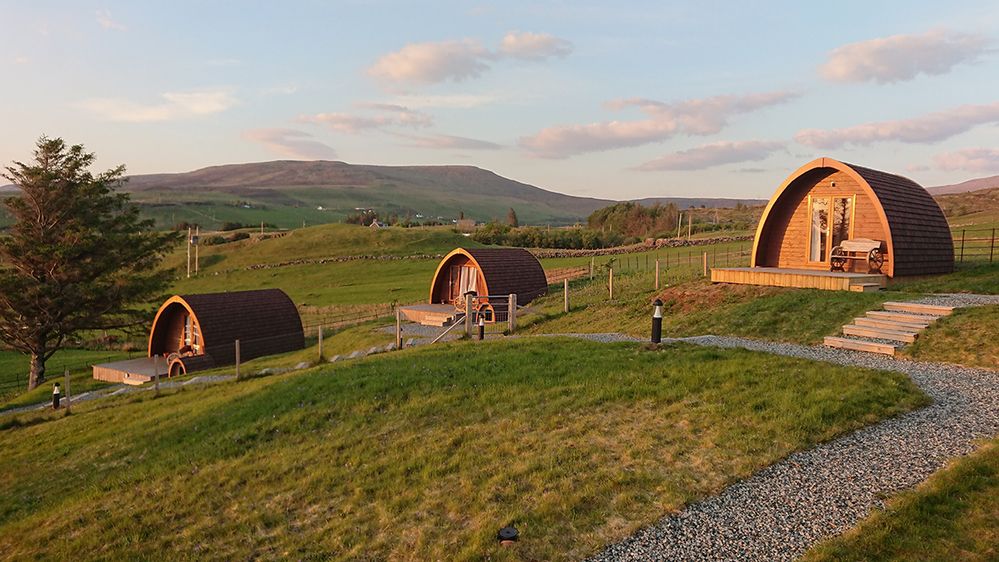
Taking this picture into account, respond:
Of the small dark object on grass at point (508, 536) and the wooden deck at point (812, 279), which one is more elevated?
the wooden deck at point (812, 279)

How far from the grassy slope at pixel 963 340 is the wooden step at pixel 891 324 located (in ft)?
1.00

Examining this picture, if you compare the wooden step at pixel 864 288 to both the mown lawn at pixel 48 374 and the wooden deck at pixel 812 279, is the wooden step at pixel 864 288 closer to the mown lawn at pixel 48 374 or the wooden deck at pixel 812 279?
the wooden deck at pixel 812 279

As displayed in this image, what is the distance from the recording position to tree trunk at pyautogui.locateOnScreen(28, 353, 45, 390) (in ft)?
94.2

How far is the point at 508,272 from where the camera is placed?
30391mm

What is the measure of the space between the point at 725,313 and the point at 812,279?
3432 mm

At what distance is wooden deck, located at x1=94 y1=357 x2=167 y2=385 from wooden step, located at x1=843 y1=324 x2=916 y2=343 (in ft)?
84.9

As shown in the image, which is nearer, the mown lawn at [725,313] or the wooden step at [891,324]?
the wooden step at [891,324]

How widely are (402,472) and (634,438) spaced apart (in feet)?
10.4

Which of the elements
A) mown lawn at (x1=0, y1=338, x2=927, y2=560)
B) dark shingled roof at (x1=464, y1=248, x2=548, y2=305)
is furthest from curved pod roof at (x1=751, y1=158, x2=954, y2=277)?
dark shingled roof at (x1=464, y1=248, x2=548, y2=305)

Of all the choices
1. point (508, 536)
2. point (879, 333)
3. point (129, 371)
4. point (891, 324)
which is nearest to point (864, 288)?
point (891, 324)

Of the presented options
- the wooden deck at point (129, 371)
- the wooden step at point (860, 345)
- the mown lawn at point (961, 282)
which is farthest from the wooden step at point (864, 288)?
the wooden deck at point (129, 371)

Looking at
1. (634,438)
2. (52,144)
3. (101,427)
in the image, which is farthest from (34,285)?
(634,438)

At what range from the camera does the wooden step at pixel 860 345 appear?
12.6 metres

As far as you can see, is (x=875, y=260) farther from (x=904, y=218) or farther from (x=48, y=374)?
(x=48, y=374)
